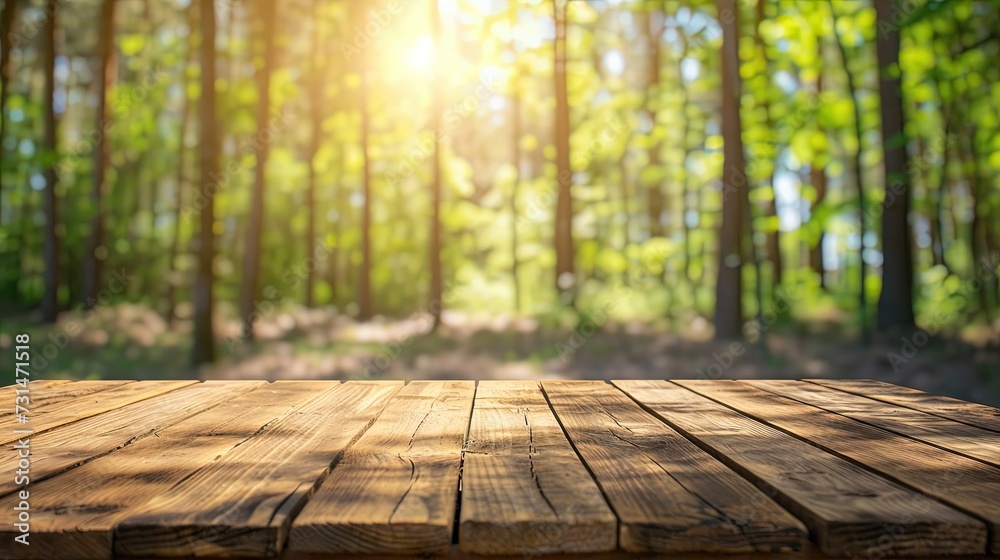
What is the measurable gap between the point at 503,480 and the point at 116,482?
978 millimetres

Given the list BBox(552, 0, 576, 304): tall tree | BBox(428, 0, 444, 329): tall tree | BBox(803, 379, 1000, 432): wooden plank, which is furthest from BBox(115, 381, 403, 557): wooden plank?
BBox(552, 0, 576, 304): tall tree

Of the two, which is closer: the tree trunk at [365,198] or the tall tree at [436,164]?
the tall tree at [436,164]

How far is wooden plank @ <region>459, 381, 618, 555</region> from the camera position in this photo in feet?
4.97

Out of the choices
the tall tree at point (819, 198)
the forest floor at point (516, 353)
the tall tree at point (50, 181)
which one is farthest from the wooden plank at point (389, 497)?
the tall tree at point (819, 198)

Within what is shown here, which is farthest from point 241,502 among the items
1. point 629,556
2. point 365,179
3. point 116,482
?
point 365,179

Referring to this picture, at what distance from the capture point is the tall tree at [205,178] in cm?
1150

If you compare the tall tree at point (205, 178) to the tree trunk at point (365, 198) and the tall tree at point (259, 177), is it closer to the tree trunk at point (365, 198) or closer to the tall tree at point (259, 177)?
the tall tree at point (259, 177)

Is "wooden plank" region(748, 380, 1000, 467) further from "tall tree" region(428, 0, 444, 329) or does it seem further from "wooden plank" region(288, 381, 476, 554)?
"tall tree" region(428, 0, 444, 329)

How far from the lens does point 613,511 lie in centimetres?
158

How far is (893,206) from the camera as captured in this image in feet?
36.6

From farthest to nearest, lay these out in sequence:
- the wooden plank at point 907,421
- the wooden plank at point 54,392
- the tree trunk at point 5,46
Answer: the tree trunk at point 5,46 → the wooden plank at point 54,392 → the wooden plank at point 907,421

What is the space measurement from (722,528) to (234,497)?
109 cm

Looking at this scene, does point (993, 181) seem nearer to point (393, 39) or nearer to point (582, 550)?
point (393, 39)

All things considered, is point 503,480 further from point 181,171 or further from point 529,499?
point 181,171
